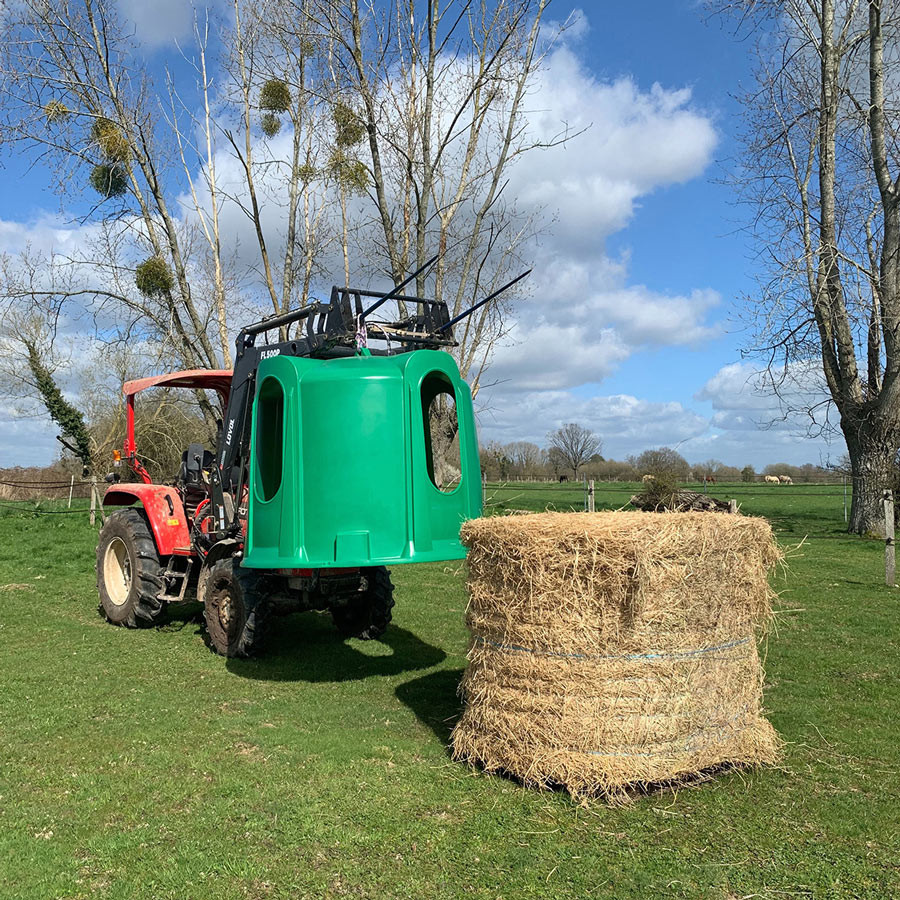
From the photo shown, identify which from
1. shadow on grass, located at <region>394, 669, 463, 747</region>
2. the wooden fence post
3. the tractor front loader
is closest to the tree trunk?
the wooden fence post

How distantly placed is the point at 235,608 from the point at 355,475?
Answer: 2369 mm

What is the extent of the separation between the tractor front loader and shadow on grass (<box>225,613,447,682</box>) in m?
0.22

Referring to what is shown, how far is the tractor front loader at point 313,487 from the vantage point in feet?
19.2

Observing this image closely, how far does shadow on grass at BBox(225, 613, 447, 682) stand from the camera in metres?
7.02

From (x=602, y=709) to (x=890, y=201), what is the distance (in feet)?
56.3

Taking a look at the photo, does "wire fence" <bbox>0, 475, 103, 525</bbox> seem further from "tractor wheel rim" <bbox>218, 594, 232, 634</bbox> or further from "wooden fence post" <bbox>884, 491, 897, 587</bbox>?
"wooden fence post" <bbox>884, 491, 897, 587</bbox>

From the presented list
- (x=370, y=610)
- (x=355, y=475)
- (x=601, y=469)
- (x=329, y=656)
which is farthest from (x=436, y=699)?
(x=601, y=469)

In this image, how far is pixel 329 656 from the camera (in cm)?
760

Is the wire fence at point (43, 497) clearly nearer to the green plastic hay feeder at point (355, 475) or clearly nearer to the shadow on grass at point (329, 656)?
the shadow on grass at point (329, 656)

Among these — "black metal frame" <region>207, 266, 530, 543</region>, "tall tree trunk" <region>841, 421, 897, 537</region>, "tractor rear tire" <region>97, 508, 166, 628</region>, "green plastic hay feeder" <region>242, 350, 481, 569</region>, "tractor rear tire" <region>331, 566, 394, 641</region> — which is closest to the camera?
"green plastic hay feeder" <region>242, 350, 481, 569</region>

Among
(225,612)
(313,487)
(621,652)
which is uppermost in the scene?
(313,487)

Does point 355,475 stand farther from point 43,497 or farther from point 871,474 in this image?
point 43,497

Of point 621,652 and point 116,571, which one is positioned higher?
point 621,652

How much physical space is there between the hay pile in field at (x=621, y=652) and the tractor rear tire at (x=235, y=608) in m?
3.13
